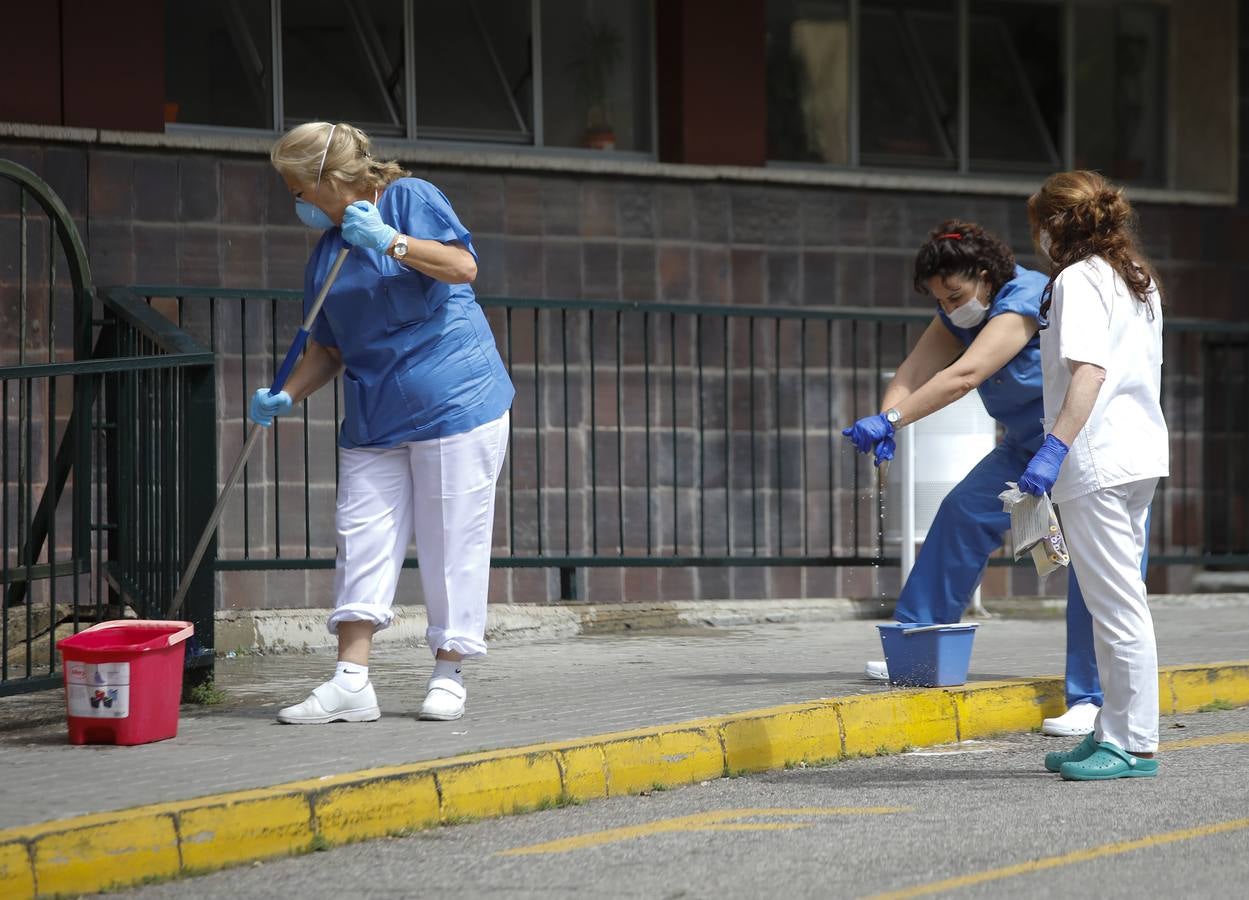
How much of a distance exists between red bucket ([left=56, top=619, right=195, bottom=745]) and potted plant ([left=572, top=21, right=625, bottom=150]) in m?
5.71

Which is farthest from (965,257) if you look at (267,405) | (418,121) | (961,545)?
(418,121)

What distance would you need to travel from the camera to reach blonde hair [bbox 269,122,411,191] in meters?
6.07

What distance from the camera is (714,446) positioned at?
10961 millimetres

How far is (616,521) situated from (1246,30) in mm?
5471

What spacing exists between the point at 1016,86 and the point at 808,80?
152 centimetres

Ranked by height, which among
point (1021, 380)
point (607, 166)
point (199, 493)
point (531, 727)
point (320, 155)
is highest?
point (607, 166)

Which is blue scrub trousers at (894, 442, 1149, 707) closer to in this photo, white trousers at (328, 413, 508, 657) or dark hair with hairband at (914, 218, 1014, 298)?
dark hair with hairband at (914, 218, 1014, 298)

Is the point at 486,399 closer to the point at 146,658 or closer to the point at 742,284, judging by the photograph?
the point at 146,658

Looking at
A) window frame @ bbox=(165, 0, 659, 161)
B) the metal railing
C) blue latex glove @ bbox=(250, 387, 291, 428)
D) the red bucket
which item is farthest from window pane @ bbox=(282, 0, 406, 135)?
the red bucket

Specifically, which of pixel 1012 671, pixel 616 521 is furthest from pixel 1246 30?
pixel 1012 671

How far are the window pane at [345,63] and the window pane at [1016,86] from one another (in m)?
3.73

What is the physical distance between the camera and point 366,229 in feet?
19.5

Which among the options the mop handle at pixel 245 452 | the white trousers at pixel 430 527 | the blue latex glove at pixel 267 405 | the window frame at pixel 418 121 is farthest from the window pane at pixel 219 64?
the white trousers at pixel 430 527

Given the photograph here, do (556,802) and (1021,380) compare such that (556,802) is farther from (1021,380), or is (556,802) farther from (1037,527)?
(1021,380)
